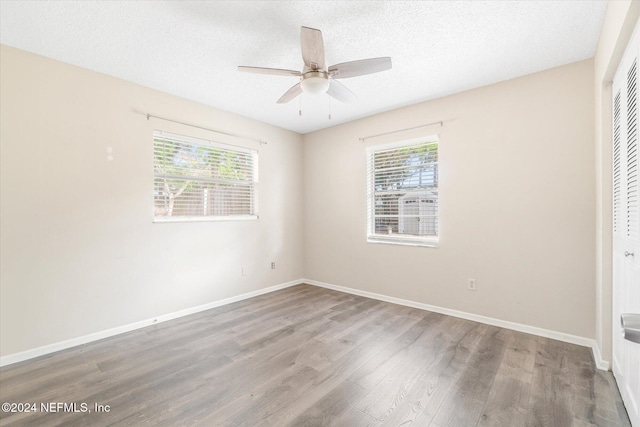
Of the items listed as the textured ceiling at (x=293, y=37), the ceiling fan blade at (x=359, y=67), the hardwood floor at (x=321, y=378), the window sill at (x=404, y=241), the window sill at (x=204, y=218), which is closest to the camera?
the hardwood floor at (x=321, y=378)

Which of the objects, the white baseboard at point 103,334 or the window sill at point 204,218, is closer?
the white baseboard at point 103,334

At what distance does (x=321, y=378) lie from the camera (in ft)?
6.53

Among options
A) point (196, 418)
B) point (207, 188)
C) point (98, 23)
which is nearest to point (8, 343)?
point (196, 418)

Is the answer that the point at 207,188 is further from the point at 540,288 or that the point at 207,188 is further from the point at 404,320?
the point at 540,288

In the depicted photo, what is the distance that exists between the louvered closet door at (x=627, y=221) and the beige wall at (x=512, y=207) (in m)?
0.61

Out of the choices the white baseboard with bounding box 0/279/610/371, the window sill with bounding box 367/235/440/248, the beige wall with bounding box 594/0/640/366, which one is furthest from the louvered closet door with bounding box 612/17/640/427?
the window sill with bounding box 367/235/440/248

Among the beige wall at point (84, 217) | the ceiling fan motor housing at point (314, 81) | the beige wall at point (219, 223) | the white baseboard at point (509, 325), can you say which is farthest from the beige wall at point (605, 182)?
the beige wall at point (84, 217)

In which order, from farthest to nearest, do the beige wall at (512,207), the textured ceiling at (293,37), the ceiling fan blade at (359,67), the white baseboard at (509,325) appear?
the beige wall at (512,207), the white baseboard at (509,325), the ceiling fan blade at (359,67), the textured ceiling at (293,37)

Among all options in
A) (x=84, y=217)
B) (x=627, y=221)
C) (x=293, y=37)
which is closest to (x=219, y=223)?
(x=84, y=217)

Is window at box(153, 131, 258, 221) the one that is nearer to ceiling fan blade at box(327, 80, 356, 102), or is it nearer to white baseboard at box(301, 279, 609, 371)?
ceiling fan blade at box(327, 80, 356, 102)

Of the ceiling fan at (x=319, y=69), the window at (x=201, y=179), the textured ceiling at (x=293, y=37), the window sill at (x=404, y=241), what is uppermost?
the textured ceiling at (x=293, y=37)

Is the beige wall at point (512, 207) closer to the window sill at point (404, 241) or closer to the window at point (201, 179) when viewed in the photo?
the window sill at point (404, 241)

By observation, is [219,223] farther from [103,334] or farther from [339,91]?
[339,91]

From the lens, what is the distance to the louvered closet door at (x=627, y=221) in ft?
4.67
